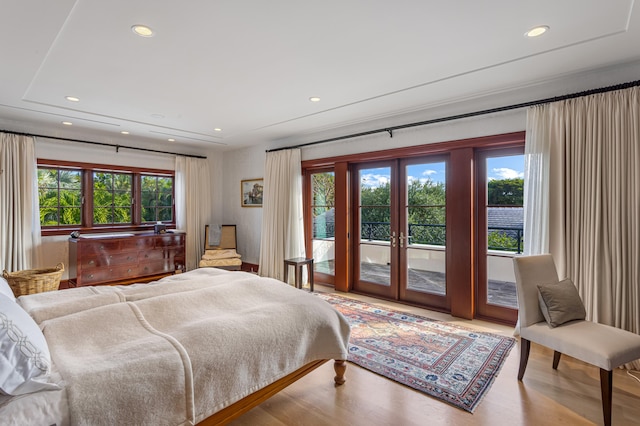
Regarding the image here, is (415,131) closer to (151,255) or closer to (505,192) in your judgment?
(505,192)

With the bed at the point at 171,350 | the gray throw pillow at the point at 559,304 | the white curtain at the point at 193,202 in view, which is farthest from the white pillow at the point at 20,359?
the white curtain at the point at 193,202

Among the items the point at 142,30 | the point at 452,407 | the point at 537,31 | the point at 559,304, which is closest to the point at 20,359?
the point at 142,30

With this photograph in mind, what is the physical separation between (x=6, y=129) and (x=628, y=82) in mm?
7187

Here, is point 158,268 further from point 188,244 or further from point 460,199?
point 460,199

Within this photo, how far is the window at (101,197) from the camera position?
4.89 m

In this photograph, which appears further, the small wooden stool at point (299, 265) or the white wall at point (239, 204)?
the white wall at point (239, 204)

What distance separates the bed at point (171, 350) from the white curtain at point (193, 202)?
3.82 metres

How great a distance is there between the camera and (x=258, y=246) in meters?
6.18

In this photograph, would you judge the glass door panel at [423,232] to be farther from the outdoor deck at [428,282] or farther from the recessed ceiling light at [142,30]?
the recessed ceiling light at [142,30]

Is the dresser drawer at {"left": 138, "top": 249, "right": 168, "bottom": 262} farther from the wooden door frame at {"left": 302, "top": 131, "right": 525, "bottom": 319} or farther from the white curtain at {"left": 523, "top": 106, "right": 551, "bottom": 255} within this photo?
the white curtain at {"left": 523, "top": 106, "right": 551, "bottom": 255}

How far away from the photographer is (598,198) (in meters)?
2.80

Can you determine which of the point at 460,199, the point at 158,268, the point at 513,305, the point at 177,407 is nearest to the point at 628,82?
the point at 460,199

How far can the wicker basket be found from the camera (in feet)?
12.1

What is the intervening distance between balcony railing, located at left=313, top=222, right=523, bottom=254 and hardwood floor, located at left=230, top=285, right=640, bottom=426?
1327mm
